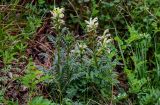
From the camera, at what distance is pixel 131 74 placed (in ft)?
10.6

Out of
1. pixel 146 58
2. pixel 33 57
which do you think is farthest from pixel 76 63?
pixel 146 58

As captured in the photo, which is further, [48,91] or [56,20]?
[48,91]

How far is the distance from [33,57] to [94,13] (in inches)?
27.8

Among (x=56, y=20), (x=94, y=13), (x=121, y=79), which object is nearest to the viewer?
(x=56, y=20)

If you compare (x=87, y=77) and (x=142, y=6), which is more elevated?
(x=142, y=6)

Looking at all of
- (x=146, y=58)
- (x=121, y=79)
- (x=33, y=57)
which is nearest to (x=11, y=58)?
(x=33, y=57)

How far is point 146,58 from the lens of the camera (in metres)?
3.59

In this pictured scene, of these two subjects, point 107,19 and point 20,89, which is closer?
point 20,89

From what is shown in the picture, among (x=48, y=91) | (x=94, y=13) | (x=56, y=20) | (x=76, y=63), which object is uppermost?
(x=94, y=13)

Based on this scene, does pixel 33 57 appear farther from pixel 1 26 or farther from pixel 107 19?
pixel 107 19

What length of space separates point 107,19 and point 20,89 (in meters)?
1.11

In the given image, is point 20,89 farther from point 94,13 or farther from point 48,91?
point 94,13

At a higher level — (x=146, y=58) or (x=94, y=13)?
(x=94, y=13)

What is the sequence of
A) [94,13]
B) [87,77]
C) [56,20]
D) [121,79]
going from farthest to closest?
1. [94,13]
2. [121,79]
3. [87,77]
4. [56,20]
